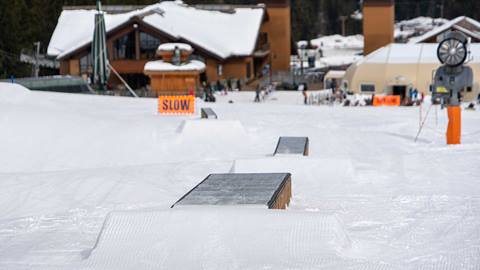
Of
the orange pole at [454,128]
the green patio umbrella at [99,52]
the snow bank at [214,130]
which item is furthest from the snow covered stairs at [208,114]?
the green patio umbrella at [99,52]

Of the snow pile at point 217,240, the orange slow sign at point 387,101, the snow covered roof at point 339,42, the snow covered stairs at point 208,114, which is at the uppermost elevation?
the snow pile at point 217,240

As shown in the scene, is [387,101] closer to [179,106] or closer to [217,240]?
[179,106]

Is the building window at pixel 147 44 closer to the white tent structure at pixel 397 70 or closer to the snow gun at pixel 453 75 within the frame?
the white tent structure at pixel 397 70

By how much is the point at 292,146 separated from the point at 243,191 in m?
5.87

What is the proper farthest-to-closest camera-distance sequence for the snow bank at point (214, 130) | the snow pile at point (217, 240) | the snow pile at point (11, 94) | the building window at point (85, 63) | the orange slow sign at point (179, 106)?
the building window at point (85, 63)
the orange slow sign at point (179, 106)
the snow pile at point (11, 94)
the snow bank at point (214, 130)
the snow pile at point (217, 240)

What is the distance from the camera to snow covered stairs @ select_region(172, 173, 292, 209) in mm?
10727

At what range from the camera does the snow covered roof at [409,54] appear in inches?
A: 1714

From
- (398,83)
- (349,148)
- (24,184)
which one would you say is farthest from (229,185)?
(398,83)

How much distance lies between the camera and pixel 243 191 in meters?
11.5

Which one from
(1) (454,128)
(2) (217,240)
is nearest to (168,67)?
(1) (454,128)

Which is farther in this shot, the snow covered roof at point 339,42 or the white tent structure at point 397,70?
the snow covered roof at point 339,42

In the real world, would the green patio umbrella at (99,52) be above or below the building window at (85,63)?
above

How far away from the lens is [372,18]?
192 ft

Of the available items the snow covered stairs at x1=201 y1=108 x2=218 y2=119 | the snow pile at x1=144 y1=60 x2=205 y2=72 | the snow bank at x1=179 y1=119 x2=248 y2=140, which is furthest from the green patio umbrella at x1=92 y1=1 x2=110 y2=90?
the snow bank at x1=179 y1=119 x2=248 y2=140
